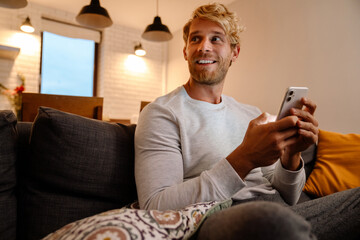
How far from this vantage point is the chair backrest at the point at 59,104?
1.89 metres

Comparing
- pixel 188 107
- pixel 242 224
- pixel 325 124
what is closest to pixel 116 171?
pixel 188 107

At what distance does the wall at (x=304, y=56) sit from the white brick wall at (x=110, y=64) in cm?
195

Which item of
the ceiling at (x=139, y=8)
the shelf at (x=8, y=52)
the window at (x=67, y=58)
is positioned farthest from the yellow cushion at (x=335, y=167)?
the window at (x=67, y=58)

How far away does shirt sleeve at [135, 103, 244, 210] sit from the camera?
0.75 meters

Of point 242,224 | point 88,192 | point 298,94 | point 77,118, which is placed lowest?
point 88,192

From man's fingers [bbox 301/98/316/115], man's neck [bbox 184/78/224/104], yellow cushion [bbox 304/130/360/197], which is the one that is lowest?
yellow cushion [bbox 304/130/360/197]

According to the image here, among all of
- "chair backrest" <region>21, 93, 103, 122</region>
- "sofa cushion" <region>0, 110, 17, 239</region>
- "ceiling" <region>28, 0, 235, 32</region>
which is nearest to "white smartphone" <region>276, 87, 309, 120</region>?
"sofa cushion" <region>0, 110, 17, 239</region>

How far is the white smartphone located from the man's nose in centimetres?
47

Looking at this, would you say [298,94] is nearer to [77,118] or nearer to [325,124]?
[77,118]

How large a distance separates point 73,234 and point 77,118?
48 cm

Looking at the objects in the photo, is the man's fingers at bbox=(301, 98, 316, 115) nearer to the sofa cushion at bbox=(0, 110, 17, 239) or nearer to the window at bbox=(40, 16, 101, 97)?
the sofa cushion at bbox=(0, 110, 17, 239)

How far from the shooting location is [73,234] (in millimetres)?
521

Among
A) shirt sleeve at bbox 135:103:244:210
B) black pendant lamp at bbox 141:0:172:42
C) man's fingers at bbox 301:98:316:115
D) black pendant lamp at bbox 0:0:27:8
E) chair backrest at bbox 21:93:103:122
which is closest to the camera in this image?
shirt sleeve at bbox 135:103:244:210

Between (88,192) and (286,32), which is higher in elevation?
(286,32)
